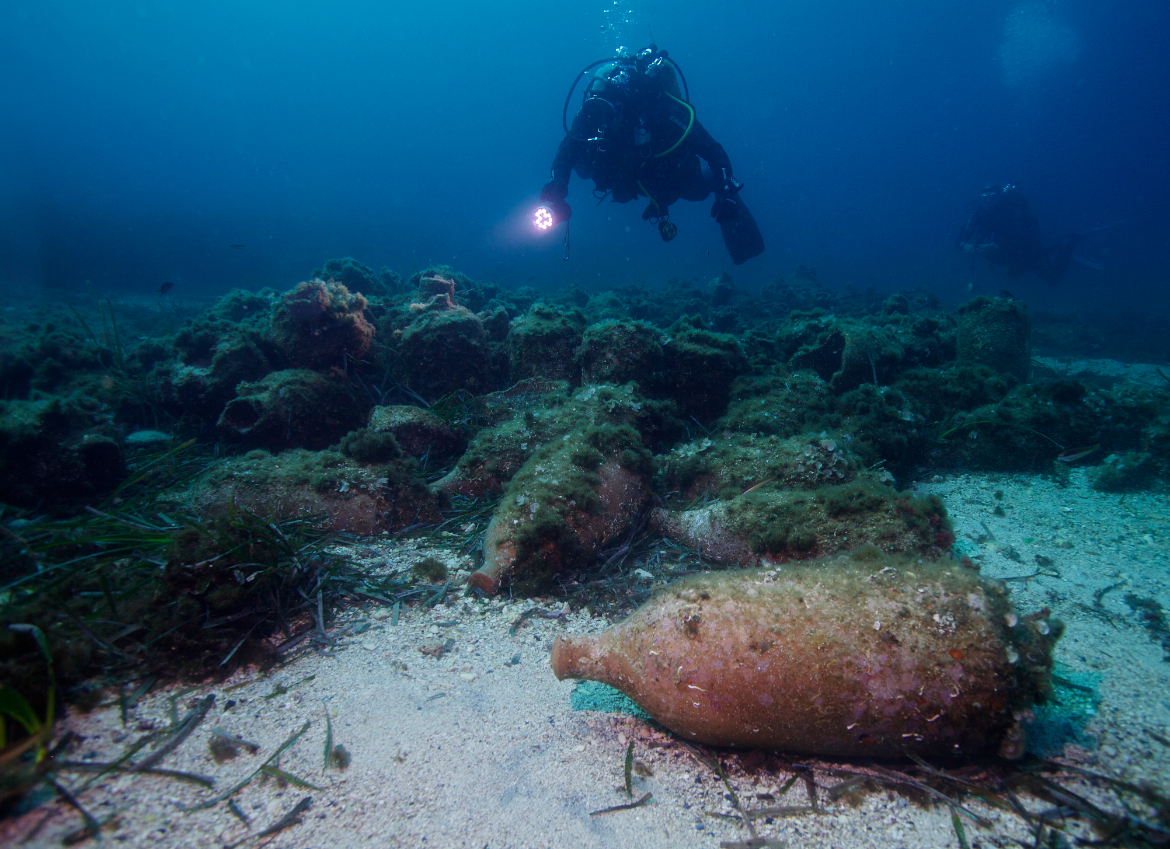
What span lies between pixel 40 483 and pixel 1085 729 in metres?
8.04

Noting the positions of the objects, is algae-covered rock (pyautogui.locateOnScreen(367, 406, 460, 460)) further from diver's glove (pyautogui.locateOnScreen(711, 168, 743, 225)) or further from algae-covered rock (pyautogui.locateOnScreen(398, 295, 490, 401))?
diver's glove (pyautogui.locateOnScreen(711, 168, 743, 225))

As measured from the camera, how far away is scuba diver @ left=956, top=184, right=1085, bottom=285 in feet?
75.4

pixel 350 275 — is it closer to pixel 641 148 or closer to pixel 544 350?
pixel 544 350

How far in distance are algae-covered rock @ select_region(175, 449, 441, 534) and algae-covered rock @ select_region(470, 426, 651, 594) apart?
1.13 meters

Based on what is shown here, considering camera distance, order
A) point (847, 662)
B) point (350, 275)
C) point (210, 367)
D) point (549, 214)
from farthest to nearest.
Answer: point (549, 214) < point (350, 275) < point (210, 367) < point (847, 662)

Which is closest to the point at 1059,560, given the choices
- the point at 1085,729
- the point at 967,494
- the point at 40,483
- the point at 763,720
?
the point at 967,494

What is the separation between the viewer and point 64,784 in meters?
1.68

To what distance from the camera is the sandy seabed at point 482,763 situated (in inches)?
69.4

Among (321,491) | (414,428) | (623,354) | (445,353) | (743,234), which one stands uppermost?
(743,234)

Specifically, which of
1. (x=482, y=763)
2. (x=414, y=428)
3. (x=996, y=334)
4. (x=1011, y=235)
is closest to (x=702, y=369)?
(x=414, y=428)

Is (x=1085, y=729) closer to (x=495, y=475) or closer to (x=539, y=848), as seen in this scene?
(x=539, y=848)

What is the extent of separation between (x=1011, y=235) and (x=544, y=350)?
98.2 ft

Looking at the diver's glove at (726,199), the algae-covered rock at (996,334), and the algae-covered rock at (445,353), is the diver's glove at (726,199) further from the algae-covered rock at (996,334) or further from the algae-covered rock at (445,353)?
the algae-covered rock at (445,353)

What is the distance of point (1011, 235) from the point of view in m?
23.4
